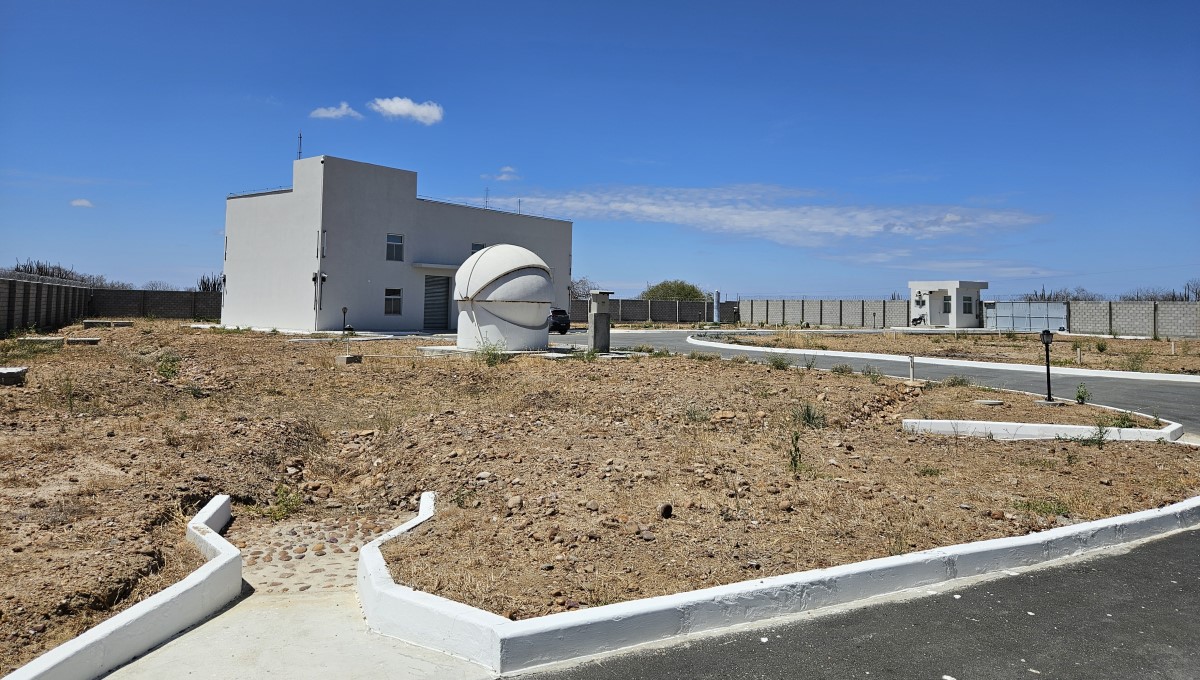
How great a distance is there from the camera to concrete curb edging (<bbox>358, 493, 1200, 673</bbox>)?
3.88 m

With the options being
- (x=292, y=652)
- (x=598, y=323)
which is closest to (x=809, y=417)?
(x=292, y=652)

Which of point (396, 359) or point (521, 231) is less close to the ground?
point (521, 231)

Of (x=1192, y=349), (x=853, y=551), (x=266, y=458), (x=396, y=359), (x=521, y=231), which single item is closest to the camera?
(x=853, y=551)

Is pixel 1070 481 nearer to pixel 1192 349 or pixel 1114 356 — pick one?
pixel 1114 356

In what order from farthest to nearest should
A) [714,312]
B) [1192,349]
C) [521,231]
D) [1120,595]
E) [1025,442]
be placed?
[714,312] → [521,231] → [1192,349] → [1025,442] → [1120,595]

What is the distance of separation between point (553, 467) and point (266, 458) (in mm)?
3551

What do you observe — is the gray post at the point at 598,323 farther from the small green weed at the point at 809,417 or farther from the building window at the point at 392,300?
the building window at the point at 392,300

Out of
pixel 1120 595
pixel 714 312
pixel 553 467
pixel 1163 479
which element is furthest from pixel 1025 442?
pixel 714 312

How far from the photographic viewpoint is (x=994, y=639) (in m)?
4.10

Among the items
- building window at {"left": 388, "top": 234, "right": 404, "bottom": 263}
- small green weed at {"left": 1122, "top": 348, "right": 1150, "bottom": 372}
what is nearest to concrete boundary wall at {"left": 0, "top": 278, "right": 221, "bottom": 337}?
building window at {"left": 388, "top": 234, "right": 404, "bottom": 263}

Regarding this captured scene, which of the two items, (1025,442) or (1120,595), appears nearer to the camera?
(1120,595)

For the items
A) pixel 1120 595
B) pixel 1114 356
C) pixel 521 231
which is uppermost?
pixel 521 231

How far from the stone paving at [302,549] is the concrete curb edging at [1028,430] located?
733 centimetres

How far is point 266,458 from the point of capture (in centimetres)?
843
